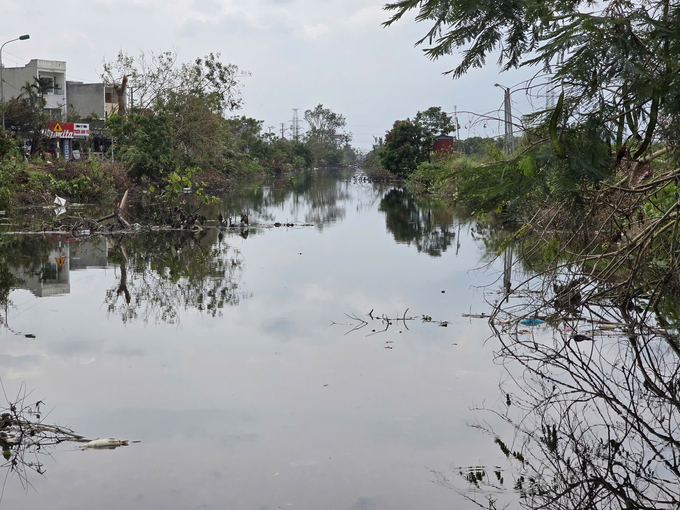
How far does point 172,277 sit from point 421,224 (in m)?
10.8

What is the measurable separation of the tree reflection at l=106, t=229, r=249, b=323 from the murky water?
0.06 metres

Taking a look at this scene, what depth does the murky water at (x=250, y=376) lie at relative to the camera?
14.7ft

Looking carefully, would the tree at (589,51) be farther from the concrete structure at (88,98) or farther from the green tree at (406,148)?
the concrete structure at (88,98)

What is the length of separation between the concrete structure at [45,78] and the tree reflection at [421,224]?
2857 centimetres

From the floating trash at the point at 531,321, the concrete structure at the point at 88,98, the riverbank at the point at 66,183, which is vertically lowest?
the floating trash at the point at 531,321

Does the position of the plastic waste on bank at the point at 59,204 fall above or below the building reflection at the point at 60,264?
above

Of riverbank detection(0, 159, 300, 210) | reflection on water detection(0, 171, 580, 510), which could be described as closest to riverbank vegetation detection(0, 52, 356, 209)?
riverbank detection(0, 159, 300, 210)

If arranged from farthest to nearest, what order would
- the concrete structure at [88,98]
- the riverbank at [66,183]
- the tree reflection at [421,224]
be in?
1. the concrete structure at [88,98]
2. the riverbank at [66,183]
3. the tree reflection at [421,224]

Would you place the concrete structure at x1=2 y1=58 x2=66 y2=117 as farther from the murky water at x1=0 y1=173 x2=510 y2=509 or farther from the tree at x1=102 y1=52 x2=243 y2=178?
the murky water at x1=0 y1=173 x2=510 y2=509

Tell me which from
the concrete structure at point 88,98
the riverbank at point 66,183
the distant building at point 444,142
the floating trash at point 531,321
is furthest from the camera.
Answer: the concrete structure at point 88,98

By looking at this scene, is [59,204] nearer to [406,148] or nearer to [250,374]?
[250,374]

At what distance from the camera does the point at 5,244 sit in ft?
50.0

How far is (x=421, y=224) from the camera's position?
21156 mm

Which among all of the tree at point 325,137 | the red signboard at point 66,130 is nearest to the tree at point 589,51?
the red signboard at point 66,130
